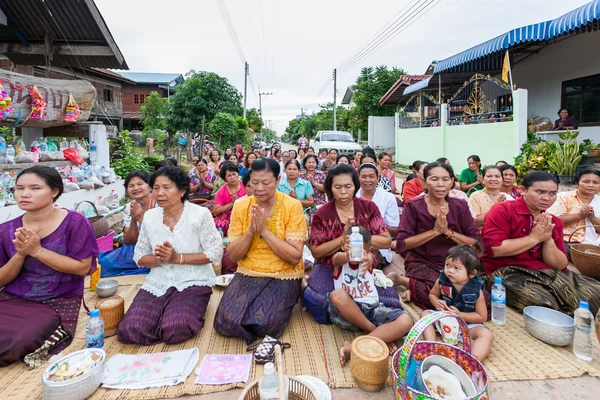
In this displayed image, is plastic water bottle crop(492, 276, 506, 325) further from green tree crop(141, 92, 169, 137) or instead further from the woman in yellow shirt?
green tree crop(141, 92, 169, 137)

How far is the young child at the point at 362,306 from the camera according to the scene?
2.55m

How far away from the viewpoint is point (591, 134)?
28.7ft

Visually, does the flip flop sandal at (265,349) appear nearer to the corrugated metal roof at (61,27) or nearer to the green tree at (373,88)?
the corrugated metal roof at (61,27)

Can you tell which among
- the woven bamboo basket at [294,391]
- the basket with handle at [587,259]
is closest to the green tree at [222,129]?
the basket with handle at [587,259]

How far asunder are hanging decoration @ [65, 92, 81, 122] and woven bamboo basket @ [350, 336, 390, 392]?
701cm

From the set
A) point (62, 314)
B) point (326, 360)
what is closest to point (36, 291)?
point (62, 314)

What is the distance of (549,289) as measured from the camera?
3.04 m

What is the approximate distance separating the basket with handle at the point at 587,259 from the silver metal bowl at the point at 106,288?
4.91m

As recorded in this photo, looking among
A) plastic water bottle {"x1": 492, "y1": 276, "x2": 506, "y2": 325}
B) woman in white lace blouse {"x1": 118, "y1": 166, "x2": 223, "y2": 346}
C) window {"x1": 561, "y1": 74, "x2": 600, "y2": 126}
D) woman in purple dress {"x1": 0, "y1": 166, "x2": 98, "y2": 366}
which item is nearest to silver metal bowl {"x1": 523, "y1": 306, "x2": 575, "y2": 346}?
plastic water bottle {"x1": 492, "y1": 276, "x2": 506, "y2": 325}

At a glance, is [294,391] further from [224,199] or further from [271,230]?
[224,199]

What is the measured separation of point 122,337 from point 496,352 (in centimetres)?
290

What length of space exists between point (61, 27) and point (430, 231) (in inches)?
308

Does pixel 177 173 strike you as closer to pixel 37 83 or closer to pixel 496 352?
pixel 496 352

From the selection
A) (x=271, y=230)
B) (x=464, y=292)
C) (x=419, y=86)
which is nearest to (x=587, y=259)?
(x=464, y=292)
